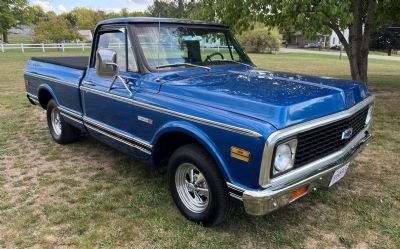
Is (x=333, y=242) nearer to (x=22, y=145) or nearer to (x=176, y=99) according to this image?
(x=176, y=99)

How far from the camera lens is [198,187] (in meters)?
3.41

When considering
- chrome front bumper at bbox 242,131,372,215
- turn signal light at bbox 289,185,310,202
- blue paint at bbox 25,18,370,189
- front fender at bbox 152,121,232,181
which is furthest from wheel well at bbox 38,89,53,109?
turn signal light at bbox 289,185,310,202

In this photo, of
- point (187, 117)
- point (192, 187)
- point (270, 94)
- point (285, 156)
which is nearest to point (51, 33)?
point (192, 187)

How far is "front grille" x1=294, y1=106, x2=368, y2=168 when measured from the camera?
285 cm

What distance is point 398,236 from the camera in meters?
3.29

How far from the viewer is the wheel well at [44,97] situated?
5918 millimetres

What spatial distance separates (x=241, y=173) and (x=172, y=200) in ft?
4.49

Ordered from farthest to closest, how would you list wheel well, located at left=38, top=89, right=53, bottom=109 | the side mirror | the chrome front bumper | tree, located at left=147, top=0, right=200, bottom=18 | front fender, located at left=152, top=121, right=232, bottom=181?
tree, located at left=147, top=0, right=200, bottom=18
wheel well, located at left=38, top=89, right=53, bottom=109
the side mirror
front fender, located at left=152, top=121, right=232, bottom=181
the chrome front bumper

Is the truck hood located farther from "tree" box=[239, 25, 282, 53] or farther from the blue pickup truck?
"tree" box=[239, 25, 282, 53]

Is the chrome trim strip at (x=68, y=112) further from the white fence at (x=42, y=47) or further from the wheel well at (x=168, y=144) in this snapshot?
the white fence at (x=42, y=47)

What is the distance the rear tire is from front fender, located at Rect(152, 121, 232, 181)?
2.83 metres

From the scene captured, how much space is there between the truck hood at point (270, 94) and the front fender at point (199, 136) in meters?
0.24

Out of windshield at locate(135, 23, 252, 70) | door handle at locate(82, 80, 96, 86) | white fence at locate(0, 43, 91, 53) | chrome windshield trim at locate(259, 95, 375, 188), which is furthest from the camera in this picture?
white fence at locate(0, 43, 91, 53)

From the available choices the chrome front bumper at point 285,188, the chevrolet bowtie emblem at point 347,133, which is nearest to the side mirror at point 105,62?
the chrome front bumper at point 285,188
